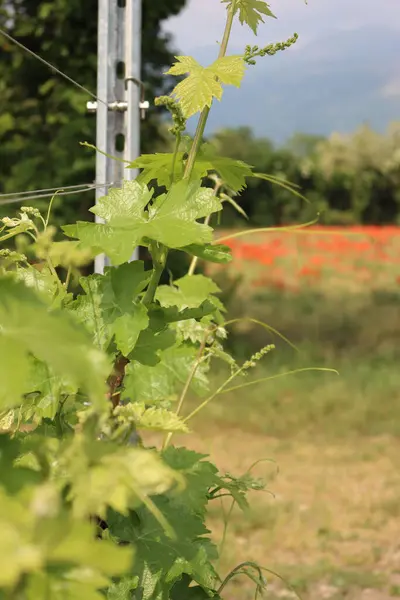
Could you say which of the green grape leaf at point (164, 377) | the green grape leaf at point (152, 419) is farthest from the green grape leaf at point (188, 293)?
the green grape leaf at point (152, 419)

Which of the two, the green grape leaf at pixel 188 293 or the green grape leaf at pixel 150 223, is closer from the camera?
the green grape leaf at pixel 150 223

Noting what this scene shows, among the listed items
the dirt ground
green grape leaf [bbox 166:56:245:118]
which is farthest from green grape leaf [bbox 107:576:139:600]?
the dirt ground

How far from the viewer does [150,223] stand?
876 mm

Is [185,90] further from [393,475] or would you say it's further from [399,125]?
[399,125]

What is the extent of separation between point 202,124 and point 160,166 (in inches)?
4.5

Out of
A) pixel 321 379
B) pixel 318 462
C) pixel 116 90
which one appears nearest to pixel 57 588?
pixel 116 90

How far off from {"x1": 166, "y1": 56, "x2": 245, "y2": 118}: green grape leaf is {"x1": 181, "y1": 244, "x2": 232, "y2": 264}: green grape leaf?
0.15 meters

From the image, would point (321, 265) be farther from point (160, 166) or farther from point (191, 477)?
point (191, 477)

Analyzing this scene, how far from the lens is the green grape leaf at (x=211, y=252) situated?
0.89m

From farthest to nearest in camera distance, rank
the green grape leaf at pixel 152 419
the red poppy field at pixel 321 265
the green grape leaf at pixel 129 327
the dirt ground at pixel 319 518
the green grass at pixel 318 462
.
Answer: the red poppy field at pixel 321 265
the green grass at pixel 318 462
the dirt ground at pixel 319 518
the green grape leaf at pixel 129 327
the green grape leaf at pixel 152 419

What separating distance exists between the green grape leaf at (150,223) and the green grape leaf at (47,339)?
27 centimetres

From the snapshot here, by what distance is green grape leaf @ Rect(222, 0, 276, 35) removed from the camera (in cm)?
102

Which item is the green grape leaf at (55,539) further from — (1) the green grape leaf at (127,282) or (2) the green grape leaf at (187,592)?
(2) the green grape leaf at (187,592)

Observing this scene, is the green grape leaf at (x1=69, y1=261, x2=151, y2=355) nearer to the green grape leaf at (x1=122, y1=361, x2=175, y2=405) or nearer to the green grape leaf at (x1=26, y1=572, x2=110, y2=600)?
the green grape leaf at (x1=122, y1=361, x2=175, y2=405)
